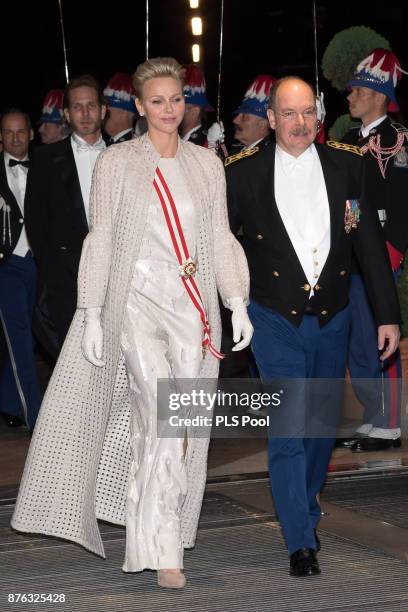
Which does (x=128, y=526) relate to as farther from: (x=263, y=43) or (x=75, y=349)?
(x=263, y=43)

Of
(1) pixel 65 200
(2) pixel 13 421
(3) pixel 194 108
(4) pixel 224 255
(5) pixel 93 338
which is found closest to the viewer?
(5) pixel 93 338

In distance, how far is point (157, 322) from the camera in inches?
213

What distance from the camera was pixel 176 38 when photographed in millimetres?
12820

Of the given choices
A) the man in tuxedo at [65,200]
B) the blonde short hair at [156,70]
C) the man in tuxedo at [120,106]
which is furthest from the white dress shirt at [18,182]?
the blonde short hair at [156,70]

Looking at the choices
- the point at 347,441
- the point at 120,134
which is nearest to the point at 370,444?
the point at 347,441

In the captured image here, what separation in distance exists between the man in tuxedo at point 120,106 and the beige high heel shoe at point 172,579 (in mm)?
4757

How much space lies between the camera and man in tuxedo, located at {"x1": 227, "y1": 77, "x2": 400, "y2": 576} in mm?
5688

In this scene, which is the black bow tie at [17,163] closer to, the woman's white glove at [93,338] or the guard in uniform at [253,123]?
the guard in uniform at [253,123]

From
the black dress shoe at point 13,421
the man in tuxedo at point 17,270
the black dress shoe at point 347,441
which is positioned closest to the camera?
the black dress shoe at point 347,441

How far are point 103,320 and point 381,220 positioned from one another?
305 cm

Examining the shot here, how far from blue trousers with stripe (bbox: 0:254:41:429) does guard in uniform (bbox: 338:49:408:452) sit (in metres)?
1.93

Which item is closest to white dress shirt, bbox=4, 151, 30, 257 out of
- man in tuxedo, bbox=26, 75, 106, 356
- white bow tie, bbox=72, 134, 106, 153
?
man in tuxedo, bbox=26, 75, 106, 356

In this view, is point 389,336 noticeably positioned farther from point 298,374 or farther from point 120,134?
point 120,134

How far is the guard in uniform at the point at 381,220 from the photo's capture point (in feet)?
26.5
